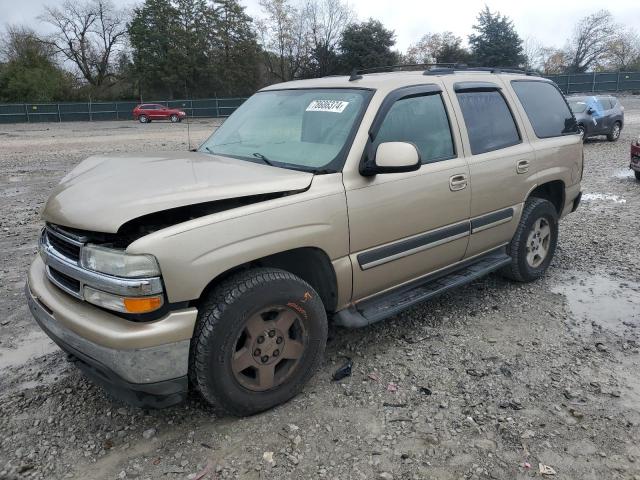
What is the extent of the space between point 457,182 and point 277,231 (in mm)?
1643

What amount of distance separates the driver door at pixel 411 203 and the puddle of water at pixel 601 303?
47.0 inches

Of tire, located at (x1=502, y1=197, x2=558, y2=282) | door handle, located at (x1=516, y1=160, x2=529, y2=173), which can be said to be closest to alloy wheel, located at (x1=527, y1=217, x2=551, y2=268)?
tire, located at (x1=502, y1=197, x2=558, y2=282)

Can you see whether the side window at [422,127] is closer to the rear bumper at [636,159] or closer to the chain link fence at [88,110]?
the rear bumper at [636,159]

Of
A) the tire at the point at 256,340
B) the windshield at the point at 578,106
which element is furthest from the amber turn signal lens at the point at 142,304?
the windshield at the point at 578,106

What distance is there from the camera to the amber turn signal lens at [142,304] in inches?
99.1

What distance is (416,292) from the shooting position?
3.89 metres

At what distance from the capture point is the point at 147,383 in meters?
2.58

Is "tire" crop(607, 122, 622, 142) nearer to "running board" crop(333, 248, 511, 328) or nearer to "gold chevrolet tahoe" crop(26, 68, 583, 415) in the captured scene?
"gold chevrolet tahoe" crop(26, 68, 583, 415)

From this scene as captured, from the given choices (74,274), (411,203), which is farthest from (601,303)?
(74,274)

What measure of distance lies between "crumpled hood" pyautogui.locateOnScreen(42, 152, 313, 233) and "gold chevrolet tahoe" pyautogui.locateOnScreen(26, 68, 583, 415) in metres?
0.01

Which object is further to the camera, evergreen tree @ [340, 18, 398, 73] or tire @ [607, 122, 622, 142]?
evergreen tree @ [340, 18, 398, 73]

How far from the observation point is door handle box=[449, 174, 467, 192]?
3.86 m

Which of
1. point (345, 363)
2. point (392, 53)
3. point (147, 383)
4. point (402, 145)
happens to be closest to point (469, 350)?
point (345, 363)

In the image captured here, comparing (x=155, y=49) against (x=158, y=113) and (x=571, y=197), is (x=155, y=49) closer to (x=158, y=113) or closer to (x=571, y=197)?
(x=158, y=113)
